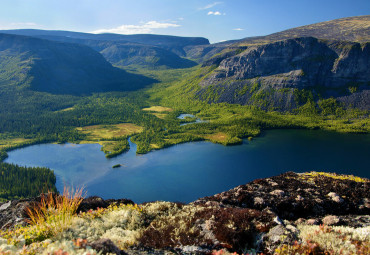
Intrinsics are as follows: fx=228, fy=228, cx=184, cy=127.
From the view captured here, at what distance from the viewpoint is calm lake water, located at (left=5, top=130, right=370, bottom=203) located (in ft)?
258

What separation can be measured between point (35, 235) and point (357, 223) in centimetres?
1819

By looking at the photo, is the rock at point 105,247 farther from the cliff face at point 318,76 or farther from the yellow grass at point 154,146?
the cliff face at point 318,76

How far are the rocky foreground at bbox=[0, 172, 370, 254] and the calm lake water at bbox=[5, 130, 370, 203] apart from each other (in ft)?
177

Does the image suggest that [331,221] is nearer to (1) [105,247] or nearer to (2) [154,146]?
(1) [105,247]

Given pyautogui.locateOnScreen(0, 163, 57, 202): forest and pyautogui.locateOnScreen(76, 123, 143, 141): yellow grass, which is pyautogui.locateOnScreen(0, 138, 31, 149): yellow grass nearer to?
pyautogui.locateOnScreen(76, 123, 143, 141): yellow grass

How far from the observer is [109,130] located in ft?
502

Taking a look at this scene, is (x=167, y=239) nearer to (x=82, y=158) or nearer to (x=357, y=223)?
(x=357, y=223)

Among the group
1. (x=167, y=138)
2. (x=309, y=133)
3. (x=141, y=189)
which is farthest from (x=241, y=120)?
(x=141, y=189)

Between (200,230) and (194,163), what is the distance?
86446 millimetres

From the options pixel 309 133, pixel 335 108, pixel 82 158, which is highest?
pixel 335 108

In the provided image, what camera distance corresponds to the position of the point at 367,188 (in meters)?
20.7

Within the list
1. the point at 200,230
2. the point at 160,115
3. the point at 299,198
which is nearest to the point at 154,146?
the point at 160,115

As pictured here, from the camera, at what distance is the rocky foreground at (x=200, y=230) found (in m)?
9.39

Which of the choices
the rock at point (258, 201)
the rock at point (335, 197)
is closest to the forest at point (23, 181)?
the rock at point (258, 201)
